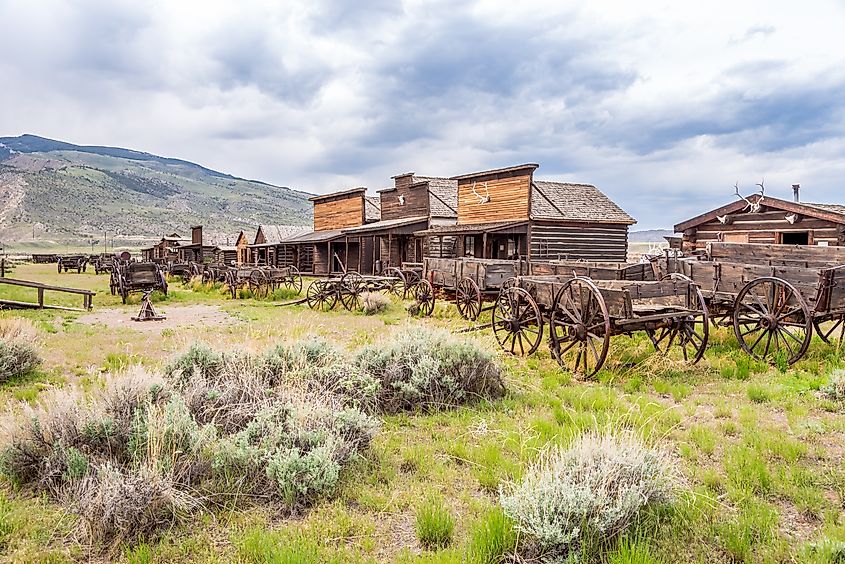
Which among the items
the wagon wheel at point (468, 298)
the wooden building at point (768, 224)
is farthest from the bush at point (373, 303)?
the wooden building at point (768, 224)

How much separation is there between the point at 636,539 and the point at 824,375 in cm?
573

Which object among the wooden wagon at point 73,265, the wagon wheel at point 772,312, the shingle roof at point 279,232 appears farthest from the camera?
the wooden wagon at point 73,265

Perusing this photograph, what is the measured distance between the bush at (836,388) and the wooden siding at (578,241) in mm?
19285

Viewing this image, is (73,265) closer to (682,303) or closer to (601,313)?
(601,313)

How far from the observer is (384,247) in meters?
35.3

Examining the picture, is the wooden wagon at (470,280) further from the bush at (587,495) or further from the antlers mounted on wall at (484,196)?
the antlers mounted on wall at (484,196)

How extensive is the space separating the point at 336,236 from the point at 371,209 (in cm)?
451

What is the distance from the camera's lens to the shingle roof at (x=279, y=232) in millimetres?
46812

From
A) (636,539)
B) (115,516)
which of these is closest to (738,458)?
(636,539)

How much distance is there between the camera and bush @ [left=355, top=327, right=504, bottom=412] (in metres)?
6.28

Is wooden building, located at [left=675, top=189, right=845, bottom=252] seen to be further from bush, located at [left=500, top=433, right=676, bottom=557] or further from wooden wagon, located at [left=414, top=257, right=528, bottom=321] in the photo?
bush, located at [left=500, top=433, right=676, bottom=557]

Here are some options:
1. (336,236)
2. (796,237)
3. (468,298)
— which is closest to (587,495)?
(468,298)

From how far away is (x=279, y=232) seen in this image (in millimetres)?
48312

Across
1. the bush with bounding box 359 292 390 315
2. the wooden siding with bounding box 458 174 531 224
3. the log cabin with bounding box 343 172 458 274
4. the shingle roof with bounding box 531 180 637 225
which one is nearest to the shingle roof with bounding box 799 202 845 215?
the shingle roof with bounding box 531 180 637 225
